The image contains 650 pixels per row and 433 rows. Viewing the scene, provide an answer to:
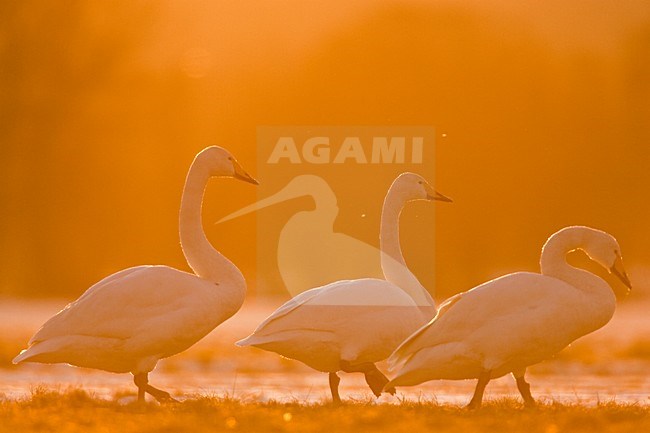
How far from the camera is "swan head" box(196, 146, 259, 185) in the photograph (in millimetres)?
12383

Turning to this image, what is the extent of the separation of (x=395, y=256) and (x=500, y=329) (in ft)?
8.46

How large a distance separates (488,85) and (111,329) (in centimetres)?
2865

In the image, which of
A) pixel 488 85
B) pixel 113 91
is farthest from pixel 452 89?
pixel 113 91

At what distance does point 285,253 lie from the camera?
30328mm

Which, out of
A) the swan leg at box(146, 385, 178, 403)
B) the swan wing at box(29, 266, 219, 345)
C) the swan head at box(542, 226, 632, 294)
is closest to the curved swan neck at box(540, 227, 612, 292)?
the swan head at box(542, 226, 632, 294)

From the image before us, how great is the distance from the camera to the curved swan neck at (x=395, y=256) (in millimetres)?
12531

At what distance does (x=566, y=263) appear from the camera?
36.9ft

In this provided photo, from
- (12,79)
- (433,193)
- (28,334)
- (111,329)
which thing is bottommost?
(28,334)

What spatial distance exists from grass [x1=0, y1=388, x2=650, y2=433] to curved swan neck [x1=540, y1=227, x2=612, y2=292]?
94 cm

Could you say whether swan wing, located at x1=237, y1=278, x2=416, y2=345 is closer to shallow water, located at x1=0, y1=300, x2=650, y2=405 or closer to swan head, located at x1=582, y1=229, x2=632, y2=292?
shallow water, located at x1=0, y1=300, x2=650, y2=405

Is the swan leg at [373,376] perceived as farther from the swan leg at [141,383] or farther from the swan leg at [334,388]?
the swan leg at [141,383]

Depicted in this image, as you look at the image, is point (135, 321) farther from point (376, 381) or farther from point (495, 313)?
point (495, 313)

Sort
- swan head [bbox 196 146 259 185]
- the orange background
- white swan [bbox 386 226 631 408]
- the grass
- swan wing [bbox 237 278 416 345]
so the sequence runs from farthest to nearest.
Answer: the orange background
swan head [bbox 196 146 259 185]
swan wing [bbox 237 278 416 345]
white swan [bbox 386 226 631 408]
the grass

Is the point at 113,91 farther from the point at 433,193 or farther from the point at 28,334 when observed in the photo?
the point at 433,193
